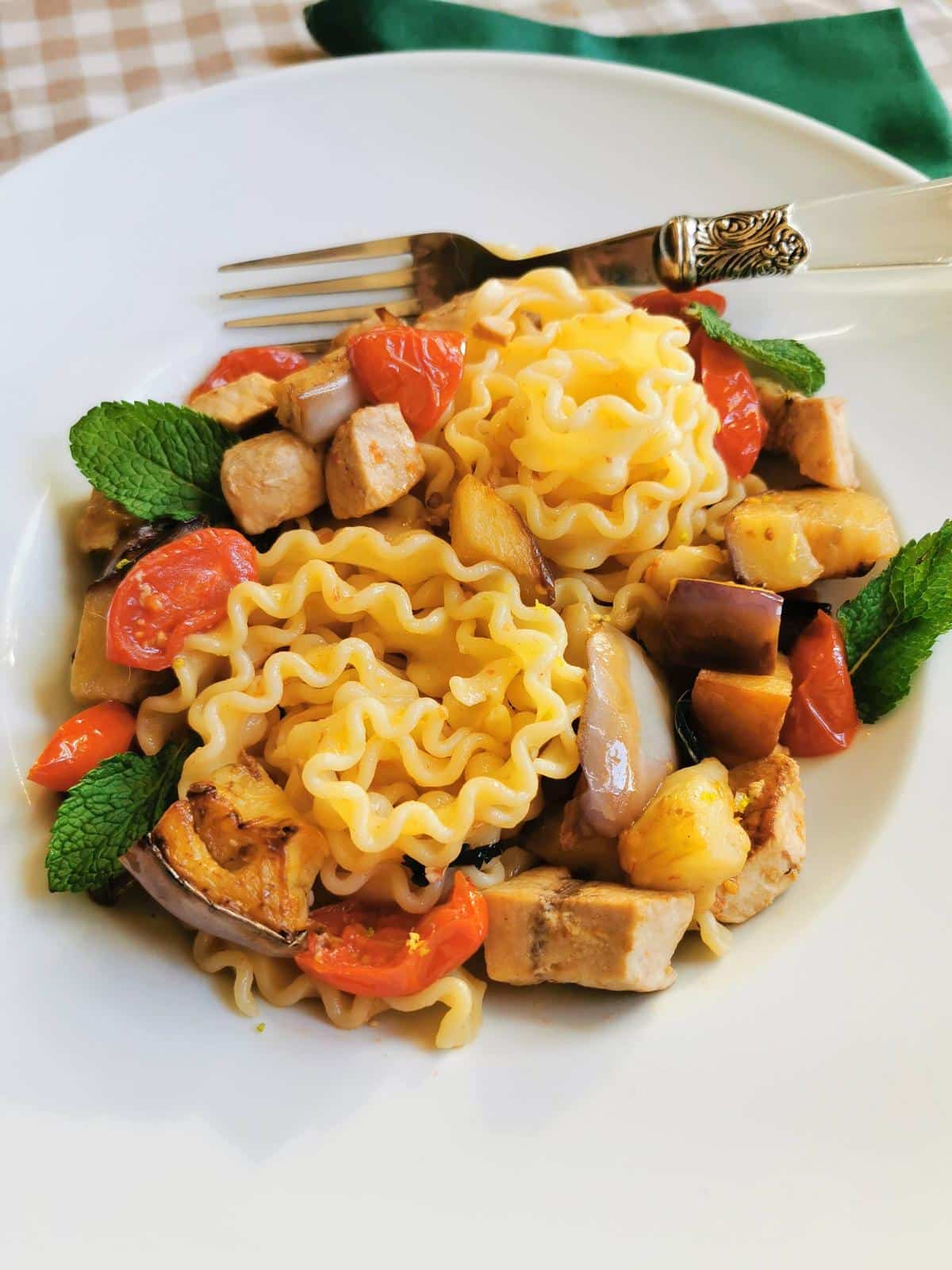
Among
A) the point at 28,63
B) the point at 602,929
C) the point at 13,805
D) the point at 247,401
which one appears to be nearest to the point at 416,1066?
the point at 602,929

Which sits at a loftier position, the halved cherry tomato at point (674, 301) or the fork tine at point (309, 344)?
the fork tine at point (309, 344)

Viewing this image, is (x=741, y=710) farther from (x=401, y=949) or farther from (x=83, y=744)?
(x=83, y=744)

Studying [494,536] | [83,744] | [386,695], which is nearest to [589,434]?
[494,536]

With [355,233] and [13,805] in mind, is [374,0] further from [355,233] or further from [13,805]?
[13,805]

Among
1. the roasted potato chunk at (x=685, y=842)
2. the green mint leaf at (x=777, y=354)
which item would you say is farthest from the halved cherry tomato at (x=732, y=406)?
the roasted potato chunk at (x=685, y=842)

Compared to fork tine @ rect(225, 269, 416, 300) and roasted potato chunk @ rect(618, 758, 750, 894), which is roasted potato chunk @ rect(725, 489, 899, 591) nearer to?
roasted potato chunk @ rect(618, 758, 750, 894)

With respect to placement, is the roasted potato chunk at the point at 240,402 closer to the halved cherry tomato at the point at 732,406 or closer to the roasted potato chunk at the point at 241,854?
the roasted potato chunk at the point at 241,854
